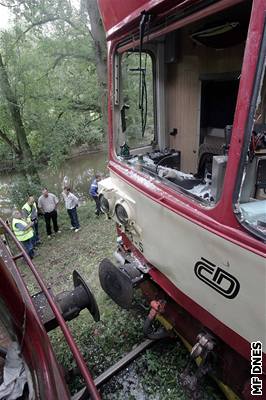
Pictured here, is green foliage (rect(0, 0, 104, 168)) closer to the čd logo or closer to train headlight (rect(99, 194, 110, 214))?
train headlight (rect(99, 194, 110, 214))

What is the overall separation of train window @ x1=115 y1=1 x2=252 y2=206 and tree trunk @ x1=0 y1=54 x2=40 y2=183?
31.0 ft

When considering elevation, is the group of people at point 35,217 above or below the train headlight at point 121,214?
below

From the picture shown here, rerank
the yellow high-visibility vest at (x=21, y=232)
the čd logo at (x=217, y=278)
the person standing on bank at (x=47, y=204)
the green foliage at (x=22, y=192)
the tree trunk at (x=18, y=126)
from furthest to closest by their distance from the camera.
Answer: the green foliage at (x=22, y=192), the tree trunk at (x=18, y=126), the person standing on bank at (x=47, y=204), the yellow high-visibility vest at (x=21, y=232), the čd logo at (x=217, y=278)

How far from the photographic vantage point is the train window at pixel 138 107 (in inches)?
119

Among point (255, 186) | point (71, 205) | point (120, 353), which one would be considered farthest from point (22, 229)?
point (255, 186)

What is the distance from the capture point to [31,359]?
2.17 meters

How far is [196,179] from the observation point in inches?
106

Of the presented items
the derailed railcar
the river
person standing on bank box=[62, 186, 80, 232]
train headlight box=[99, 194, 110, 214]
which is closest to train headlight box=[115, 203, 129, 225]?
the derailed railcar

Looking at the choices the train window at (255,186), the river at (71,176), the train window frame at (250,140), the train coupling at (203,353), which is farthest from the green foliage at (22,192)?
the train window frame at (250,140)

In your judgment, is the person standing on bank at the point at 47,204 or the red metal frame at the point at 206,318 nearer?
the red metal frame at the point at 206,318

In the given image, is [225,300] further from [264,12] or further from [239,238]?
[264,12]

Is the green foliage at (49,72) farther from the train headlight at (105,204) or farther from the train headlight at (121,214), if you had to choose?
the train headlight at (121,214)

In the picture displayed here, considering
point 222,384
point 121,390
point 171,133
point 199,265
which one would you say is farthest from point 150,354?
point 171,133

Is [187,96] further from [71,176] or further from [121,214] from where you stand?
[71,176]
